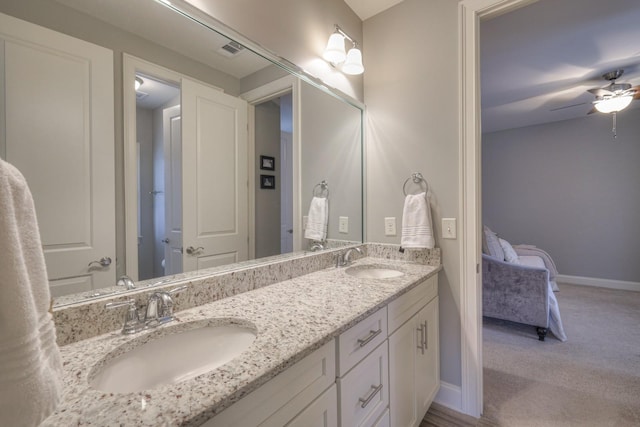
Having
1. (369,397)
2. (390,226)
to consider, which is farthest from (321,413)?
(390,226)

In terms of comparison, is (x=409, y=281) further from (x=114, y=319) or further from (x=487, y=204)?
(x=487, y=204)

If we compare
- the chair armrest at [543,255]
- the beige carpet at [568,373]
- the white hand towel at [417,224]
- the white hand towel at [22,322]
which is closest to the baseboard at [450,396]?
the beige carpet at [568,373]

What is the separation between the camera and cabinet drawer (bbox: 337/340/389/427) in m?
0.92

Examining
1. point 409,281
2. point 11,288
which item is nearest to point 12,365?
point 11,288

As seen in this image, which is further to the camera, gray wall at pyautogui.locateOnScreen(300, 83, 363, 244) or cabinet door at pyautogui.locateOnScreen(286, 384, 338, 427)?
gray wall at pyautogui.locateOnScreen(300, 83, 363, 244)

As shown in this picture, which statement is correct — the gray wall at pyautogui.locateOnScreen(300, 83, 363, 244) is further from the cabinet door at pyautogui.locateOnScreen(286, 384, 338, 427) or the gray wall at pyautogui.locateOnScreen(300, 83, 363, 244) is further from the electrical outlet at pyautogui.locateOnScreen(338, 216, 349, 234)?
the cabinet door at pyautogui.locateOnScreen(286, 384, 338, 427)

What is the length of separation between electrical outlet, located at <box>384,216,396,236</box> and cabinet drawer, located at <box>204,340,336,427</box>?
1.18 meters

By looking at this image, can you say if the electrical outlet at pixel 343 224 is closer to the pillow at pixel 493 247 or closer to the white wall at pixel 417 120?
the white wall at pixel 417 120

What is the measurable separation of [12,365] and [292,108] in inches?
57.4

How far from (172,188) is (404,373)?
1.25 metres

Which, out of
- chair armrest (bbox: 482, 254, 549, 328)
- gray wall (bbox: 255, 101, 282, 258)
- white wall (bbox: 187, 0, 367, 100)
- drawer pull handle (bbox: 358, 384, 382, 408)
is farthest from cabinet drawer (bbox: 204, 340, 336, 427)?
chair armrest (bbox: 482, 254, 549, 328)

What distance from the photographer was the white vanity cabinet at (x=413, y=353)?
1.22 metres

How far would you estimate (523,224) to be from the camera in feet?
15.2

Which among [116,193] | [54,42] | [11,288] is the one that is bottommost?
[11,288]
